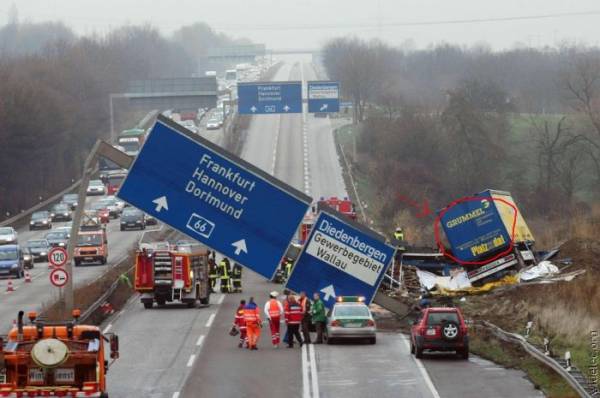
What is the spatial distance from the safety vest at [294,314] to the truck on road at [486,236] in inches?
470

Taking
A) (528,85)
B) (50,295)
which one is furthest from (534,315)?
(528,85)

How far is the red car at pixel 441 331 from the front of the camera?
1200 inches

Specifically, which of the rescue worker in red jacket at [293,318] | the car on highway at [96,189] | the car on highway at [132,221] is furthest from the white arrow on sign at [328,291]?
the car on highway at [96,189]

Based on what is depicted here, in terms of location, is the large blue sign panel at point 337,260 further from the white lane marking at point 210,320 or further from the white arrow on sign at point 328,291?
the white lane marking at point 210,320

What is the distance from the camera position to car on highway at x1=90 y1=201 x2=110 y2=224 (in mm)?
89944

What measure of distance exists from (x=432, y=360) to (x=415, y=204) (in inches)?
2265

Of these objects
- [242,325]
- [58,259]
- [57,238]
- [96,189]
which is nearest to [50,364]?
[242,325]

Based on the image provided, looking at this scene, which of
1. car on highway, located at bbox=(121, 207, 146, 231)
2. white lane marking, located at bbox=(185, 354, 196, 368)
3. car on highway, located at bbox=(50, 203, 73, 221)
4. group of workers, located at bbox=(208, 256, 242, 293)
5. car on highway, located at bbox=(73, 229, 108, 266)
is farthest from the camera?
car on highway, located at bbox=(50, 203, 73, 221)

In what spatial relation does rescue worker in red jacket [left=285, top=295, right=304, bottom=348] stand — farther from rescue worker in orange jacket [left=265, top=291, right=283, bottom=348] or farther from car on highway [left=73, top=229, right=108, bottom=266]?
car on highway [left=73, top=229, right=108, bottom=266]

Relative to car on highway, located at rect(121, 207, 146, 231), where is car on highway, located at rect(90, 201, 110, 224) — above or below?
below

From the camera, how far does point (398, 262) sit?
1769 inches

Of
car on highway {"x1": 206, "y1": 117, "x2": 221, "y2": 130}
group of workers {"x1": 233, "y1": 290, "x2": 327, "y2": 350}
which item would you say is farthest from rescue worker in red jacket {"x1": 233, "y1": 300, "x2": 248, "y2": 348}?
car on highway {"x1": 206, "y1": 117, "x2": 221, "y2": 130}

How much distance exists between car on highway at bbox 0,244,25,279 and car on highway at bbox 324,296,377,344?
2874 cm

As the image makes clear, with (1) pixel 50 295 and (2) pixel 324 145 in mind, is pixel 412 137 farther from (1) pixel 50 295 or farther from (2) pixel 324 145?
(1) pixel 50 295
